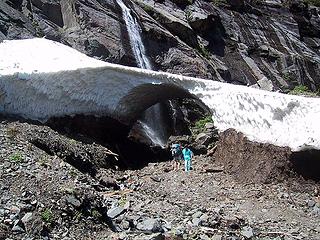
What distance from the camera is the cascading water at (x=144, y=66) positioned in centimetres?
2227

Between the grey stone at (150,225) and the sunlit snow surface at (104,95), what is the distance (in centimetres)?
604

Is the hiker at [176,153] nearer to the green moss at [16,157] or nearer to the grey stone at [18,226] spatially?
the green moss at [16,157]

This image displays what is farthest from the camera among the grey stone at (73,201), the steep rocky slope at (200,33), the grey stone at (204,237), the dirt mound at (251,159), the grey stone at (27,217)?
the steep rocky slope at (200,33)

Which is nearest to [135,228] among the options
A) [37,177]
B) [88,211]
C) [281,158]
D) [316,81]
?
[88,211]

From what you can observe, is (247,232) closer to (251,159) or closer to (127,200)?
(127,200)

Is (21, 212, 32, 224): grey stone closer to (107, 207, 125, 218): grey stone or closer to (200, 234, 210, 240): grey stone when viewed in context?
(107, 207, 125, 218): grey stone

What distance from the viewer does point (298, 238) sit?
10656 millimetres

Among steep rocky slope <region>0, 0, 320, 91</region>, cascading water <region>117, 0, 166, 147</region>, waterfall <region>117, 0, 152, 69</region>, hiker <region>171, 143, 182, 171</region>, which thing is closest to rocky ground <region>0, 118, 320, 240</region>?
hiker <region>171, 143, 182, 171</region>

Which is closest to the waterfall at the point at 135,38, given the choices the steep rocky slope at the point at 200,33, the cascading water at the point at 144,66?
the cascading water at the point at 144,66

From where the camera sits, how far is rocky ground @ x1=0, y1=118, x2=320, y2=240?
9.86 m

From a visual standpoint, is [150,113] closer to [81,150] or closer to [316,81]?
[81,150]

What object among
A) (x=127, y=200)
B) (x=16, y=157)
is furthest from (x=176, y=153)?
(x=16, y=157)

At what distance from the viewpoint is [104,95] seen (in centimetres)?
1839

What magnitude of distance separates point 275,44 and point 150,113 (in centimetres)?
1945
